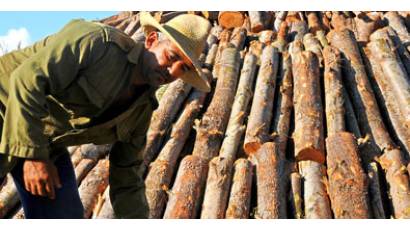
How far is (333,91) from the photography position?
710 centimetres

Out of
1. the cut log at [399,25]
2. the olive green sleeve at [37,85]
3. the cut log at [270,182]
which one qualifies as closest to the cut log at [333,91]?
the cut log at [270,182]

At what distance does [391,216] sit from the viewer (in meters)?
5.34

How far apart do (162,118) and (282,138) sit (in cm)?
135

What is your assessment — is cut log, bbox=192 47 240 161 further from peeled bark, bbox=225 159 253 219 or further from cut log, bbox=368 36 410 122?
cut log, bbox=368 36 410 122

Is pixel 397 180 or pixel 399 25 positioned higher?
pixel 399 25

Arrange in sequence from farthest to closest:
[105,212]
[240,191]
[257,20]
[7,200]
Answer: [257,20]
[7,200]
[240,191]
[105,212]

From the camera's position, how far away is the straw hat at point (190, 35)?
3.04m

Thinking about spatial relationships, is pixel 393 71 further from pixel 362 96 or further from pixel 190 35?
pixel 190 35

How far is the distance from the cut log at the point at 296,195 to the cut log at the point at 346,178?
278mm

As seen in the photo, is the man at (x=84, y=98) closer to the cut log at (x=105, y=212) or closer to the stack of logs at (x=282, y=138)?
the cut log at (x=105, y=212)

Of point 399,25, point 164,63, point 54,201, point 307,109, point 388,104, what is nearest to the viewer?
point 164,63

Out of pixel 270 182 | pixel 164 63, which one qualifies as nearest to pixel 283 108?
pixel 270 182
